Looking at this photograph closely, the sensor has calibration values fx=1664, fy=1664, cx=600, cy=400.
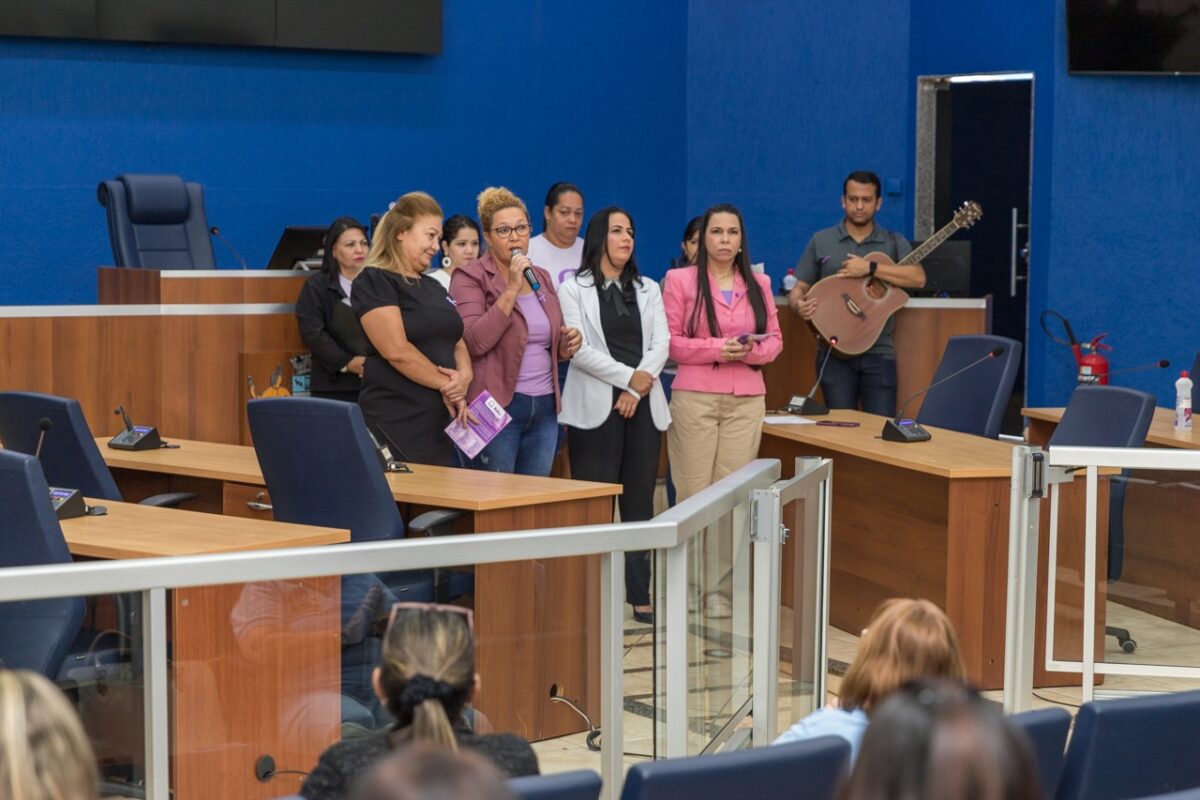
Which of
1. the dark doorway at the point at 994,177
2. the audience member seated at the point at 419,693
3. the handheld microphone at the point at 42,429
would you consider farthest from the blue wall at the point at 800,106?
the audience member seated at the point at 419,693

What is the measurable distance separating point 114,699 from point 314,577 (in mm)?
380

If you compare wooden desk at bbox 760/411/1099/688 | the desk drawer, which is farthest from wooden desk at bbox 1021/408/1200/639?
the desk drawer

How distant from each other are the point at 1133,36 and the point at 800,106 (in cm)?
204

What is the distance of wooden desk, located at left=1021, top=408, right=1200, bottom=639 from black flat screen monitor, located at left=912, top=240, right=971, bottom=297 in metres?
3.85

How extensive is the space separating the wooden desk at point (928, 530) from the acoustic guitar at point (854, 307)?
124 centimetres

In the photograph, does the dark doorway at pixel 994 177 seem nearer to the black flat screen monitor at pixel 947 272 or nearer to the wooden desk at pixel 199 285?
the black flat screen monitor at pixel 947 272

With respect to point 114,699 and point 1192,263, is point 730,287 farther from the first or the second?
point 1192,263

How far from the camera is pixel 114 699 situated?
2643mm

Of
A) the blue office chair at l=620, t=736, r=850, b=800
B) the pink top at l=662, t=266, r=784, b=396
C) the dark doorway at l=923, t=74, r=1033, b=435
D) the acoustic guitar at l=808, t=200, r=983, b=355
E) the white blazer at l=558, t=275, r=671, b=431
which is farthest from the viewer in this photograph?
the dark doorway at l=923, t=74, r=1033, b=435

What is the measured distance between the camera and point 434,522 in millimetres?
4266

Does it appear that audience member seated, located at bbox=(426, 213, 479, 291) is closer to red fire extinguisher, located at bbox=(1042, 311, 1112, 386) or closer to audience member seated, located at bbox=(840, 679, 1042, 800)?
red fire extinguisher, located at bbox=(1042, 311, 1112, 386)

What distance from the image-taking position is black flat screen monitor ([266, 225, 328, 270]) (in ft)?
23.7

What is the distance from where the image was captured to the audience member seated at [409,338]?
4984 millimetres

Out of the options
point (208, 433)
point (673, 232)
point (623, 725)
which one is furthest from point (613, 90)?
point (623, 725)
